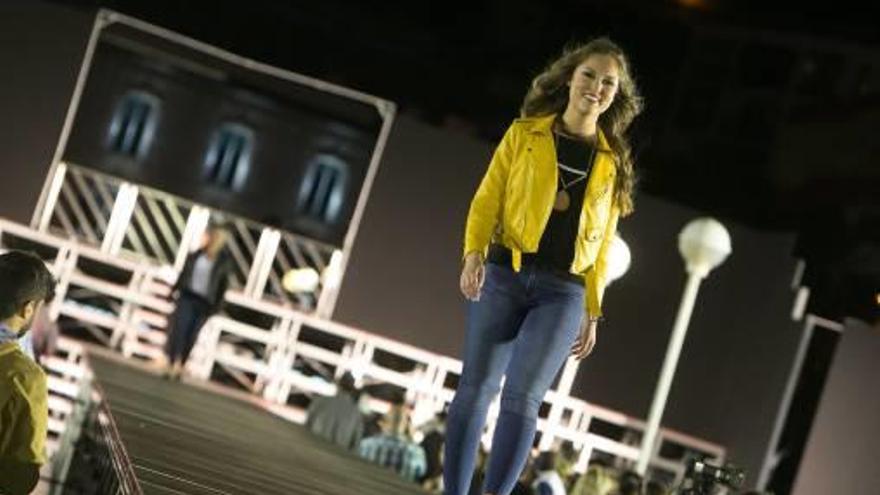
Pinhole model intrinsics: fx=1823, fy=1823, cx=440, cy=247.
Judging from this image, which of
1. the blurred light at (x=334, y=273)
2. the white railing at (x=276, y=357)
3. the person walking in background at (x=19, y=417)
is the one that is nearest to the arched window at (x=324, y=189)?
the blurred light at (x=334, y=273)

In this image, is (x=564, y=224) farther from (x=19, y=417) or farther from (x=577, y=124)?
(x=19, y=417)

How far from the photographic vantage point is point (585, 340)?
4.52 metres

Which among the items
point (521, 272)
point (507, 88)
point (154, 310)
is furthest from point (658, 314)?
point (521, 272)

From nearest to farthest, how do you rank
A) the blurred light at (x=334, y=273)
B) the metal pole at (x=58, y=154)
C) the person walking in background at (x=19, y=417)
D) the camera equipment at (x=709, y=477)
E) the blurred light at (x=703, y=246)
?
the person walking in background at (x=19, y=417)
the camera equipment at (x=709, y=477)
the blurred light at (x=703, y=246)
the metal pole at (x=58, y=154)
the blurred light at (x=334, y=273)

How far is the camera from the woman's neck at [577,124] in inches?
170

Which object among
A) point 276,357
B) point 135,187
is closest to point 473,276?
point 276,357

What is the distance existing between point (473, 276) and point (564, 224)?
0.80 ft

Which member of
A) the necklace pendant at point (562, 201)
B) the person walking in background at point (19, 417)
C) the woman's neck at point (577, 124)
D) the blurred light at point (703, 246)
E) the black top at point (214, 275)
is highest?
the blurred light at point (703, 246)

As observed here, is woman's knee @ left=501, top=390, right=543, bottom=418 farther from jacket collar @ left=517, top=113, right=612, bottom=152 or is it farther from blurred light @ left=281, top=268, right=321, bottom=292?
blurred light @ left=281, top=268, right=321, bottom=292

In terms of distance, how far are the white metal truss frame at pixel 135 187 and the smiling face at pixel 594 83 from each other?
1145cm

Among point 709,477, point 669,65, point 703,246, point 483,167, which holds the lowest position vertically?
point 709,477

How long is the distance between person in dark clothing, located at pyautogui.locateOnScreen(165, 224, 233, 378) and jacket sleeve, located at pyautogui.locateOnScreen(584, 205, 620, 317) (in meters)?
8.47

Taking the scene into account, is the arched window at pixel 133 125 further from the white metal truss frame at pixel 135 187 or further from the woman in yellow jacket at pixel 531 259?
the woman in yellow jacket at pixel 531 259

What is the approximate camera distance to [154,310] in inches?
649
